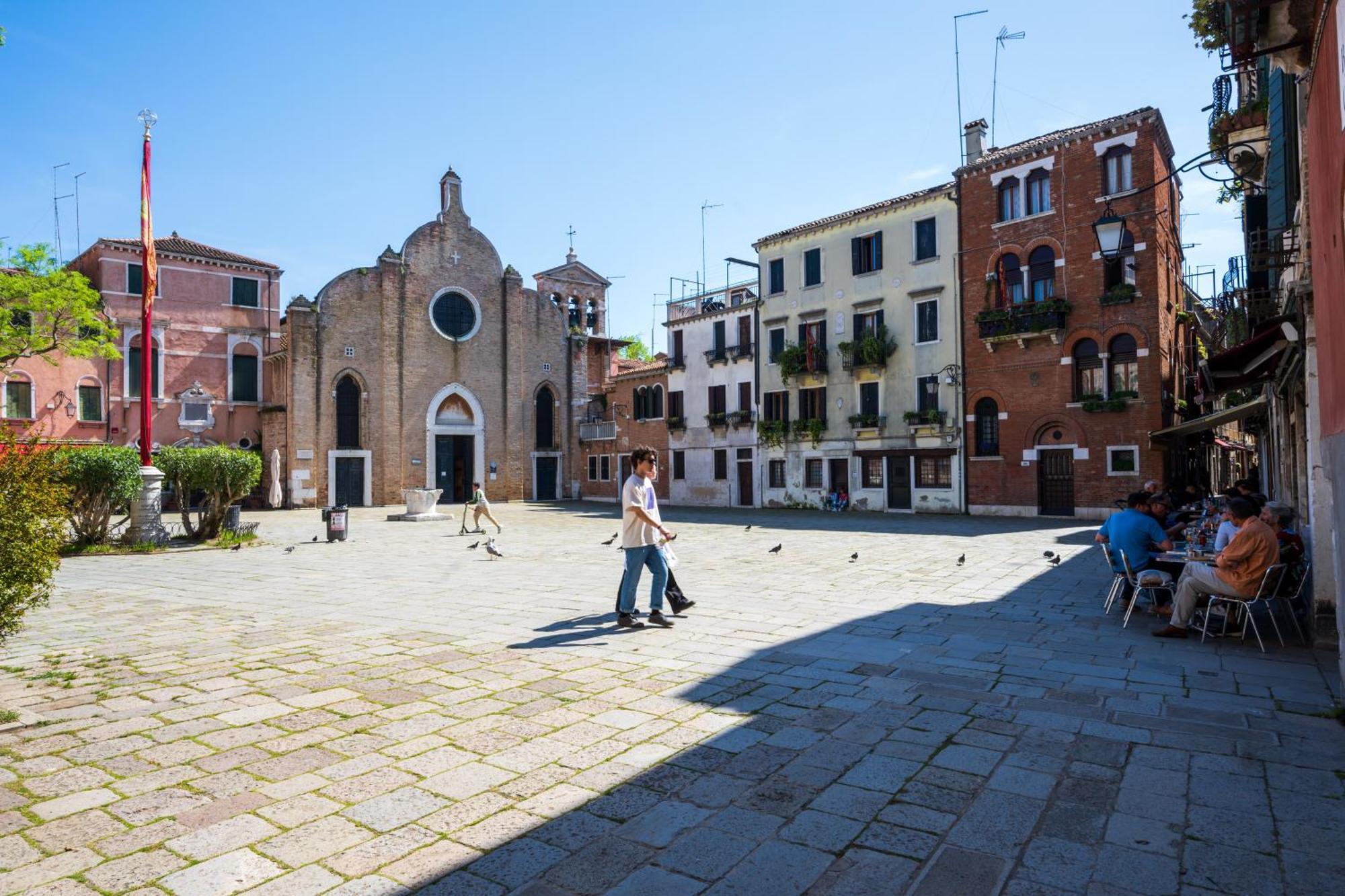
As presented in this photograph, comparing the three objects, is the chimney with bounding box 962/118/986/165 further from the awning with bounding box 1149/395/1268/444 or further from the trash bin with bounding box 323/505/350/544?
the trash bin with bounding box 323/505/350/544

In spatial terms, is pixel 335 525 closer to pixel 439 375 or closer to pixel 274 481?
pixel 274 481

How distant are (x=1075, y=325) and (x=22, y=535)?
987 inches

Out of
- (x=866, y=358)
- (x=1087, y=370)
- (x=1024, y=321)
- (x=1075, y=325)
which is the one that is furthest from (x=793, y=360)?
(x=1087, y=370)

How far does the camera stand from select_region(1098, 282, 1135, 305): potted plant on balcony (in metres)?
22.4

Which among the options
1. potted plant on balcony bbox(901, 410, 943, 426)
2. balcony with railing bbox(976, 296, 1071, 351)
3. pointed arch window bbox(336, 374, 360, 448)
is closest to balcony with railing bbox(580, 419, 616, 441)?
pointed arch window bbox(336, 374, 360, 448)

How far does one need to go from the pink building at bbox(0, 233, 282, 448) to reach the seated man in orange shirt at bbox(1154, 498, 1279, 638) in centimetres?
3099

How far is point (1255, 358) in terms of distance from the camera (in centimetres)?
1007

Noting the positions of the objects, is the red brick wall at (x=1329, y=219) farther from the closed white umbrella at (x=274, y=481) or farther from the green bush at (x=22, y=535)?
the closed white umbrella at (x=274, y=481)

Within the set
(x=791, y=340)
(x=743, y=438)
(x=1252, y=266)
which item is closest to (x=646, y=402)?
(x=743, y=438)

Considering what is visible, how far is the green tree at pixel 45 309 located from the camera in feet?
84.4

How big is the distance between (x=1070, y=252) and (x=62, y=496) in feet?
82.9

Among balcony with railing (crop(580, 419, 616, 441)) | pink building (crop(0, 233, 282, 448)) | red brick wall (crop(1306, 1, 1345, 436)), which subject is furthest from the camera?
balcony with railing (crop(580, 419, 616, 441))

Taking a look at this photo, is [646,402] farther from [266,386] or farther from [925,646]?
[925,646]

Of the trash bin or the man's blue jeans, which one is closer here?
the man's blue jeans
